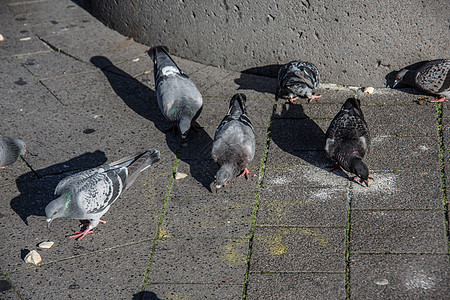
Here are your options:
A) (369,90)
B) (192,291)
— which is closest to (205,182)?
(192,291)

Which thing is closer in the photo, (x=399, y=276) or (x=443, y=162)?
(x=399, y=276)

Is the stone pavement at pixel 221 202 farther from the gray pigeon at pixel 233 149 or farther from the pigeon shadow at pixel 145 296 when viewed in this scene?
the gray pigeon at pixel 233 149

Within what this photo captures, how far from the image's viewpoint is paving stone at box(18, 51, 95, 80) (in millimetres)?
7219

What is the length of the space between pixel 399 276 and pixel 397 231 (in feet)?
1.70

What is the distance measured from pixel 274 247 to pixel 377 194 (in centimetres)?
117

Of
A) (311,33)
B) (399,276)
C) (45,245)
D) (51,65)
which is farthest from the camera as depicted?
(51,65)

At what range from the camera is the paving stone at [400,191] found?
4.71m

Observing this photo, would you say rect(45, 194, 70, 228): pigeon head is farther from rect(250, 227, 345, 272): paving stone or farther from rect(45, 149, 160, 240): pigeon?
rect(250, 227, 345, 272): paving stone

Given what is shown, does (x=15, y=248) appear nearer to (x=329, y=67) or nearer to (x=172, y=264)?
(x=172, y=264)

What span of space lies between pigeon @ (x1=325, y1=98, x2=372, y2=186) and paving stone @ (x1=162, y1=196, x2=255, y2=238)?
95 centimetres

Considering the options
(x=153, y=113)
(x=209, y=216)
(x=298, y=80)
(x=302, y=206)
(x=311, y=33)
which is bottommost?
(x=209, y=216)

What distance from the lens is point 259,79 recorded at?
6.86 metres

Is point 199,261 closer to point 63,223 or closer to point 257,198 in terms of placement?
point 257,198

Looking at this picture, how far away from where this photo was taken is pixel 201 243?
4488 mm
